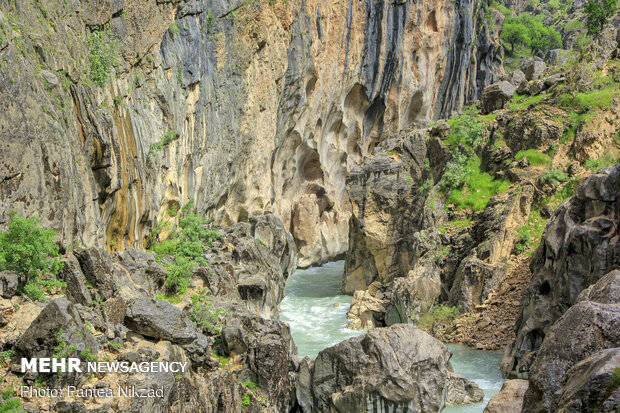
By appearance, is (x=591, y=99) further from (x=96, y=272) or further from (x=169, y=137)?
(x=96, y=272)

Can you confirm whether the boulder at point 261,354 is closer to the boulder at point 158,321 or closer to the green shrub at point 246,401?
the green shrub at point 246,401

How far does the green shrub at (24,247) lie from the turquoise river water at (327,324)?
1293 cm

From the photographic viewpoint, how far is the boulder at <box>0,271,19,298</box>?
12500 mm

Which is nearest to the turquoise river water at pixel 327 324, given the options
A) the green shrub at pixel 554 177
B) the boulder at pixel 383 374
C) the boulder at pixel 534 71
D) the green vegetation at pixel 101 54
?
the boulder at pixel 383 374

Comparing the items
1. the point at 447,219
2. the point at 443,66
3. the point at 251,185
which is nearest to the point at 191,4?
the point at 251,185

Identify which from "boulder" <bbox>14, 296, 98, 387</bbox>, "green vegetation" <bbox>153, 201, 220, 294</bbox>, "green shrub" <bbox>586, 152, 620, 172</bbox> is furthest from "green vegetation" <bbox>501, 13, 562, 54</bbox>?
"boulder" <bbox>14, 296, 98, 387</bbox>

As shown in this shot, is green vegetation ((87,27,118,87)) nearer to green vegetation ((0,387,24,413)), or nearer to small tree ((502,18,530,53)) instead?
green vegetation ((0,387,24,413))

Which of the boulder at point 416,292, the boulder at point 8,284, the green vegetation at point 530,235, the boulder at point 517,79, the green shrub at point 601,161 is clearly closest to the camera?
the boulder at point 8,284

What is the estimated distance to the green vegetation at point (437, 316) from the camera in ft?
90.7

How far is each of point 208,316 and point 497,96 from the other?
2558 cm

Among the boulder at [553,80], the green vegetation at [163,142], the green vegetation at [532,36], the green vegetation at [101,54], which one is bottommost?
the green vegetation at [163,142]

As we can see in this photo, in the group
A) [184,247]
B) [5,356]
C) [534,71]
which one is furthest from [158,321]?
[534,71]

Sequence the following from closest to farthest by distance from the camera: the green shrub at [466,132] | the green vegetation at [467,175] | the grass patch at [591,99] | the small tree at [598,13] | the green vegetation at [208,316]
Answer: the green vegetation at [208,316]
the grass patch at [591,99]
the green vegetation at [467,175]
the green shrub at [466,132]
the small tree at [598,13]

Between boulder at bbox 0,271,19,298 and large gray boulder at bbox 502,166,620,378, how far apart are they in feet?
52.7
